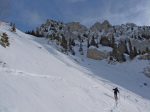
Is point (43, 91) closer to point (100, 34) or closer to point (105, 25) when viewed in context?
point (100, 34)

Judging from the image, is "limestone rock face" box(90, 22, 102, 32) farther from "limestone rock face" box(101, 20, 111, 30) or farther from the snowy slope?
the snowy slope

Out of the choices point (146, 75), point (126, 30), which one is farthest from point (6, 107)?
point (126, 30)

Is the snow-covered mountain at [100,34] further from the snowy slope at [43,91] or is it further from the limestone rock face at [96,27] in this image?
the snowy slope at [43,91]

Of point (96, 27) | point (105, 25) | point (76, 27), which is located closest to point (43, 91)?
point (76, 27)

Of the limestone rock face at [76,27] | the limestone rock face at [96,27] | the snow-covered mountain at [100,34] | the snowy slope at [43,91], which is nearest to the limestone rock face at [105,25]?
the snow-covered mountain at [100,34]

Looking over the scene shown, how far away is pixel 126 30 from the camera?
599 feet

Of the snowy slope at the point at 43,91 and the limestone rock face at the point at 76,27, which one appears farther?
the limestone rock face at the point at 76,27

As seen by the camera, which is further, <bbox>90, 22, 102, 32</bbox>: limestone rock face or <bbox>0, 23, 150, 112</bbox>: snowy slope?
<bbox>90, 22, 102, 32</bbox>: limestone rock face

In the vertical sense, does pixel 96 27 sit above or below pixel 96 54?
above

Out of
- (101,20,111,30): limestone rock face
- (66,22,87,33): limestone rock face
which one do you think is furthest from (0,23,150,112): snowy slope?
(101,20,111,30): limestone rock face

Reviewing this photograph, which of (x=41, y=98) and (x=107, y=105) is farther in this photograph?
(x=107, y=105)

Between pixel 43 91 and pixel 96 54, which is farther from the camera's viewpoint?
pixel 96 54

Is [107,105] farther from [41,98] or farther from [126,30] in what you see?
[126,30]

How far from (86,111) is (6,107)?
24.4 feet
